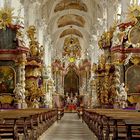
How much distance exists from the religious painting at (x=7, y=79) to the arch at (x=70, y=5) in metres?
19.7

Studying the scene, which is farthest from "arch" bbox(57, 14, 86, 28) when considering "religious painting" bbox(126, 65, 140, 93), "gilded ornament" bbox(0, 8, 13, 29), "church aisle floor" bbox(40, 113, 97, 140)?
"church aisle floor" bbox(40, 113, 97, 140)

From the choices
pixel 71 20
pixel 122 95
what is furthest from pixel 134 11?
pixel 71 20

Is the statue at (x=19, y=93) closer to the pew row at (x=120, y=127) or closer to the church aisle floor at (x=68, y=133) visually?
the church aisle floor at (x=68, y=133)

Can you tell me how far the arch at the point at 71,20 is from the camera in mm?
47062

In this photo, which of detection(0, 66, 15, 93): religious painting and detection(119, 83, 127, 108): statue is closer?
detection(119, 83, 127, 108): statue

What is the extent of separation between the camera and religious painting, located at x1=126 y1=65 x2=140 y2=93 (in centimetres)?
2217

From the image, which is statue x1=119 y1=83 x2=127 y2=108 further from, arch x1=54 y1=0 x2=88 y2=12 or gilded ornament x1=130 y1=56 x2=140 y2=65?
arch x1=54 y1=0 x2=88 y2=12

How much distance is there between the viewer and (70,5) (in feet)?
141

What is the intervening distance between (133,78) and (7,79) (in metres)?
7.02

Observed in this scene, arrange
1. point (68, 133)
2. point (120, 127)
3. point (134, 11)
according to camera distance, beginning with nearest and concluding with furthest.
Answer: point (120, 127) < point (68, 133) < point (134, 11)

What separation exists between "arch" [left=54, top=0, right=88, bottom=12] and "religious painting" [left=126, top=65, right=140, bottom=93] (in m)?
20.5

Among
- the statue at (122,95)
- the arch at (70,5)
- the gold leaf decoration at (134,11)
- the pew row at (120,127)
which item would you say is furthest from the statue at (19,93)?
the arch at (70,5)

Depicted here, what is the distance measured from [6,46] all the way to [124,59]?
22.0 ft

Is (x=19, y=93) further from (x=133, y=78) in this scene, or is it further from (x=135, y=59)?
(x=135, y=59)
